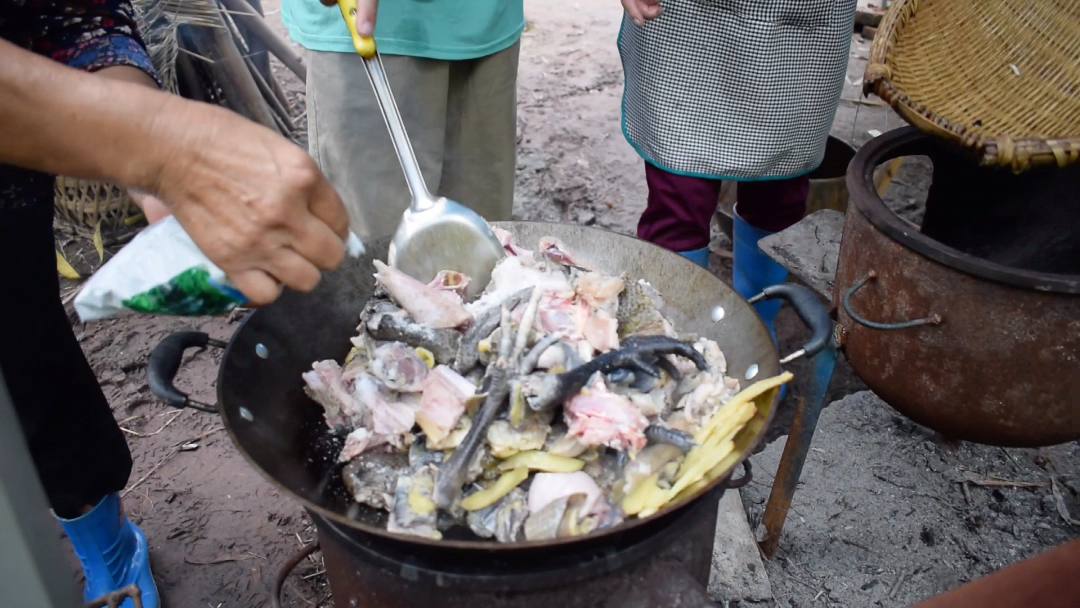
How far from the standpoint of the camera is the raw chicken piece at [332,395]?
1796mm

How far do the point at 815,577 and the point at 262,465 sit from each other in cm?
210

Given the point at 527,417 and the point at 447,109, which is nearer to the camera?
the point at 527,417

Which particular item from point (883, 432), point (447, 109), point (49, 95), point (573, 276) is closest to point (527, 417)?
point (573, 276)

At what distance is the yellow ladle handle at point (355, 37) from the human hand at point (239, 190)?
90cm

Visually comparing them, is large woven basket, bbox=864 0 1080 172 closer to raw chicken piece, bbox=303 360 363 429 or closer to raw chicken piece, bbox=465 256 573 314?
raw chicken piece, bbox=465 256 573 314

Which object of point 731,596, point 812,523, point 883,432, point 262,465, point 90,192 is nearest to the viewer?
point 262,465

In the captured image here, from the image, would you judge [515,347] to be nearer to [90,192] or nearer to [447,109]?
[447,109]

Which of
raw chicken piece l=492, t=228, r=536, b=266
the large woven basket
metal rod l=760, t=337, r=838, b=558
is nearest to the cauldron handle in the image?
metal rod l=760, t=337, r=838, b=558

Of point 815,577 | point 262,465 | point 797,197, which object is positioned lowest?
point 815,577

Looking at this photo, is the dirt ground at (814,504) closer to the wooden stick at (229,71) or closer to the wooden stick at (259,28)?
the wooden stick at (229,71)

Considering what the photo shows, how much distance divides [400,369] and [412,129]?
152cm

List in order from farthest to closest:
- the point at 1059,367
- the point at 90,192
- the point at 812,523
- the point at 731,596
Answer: the point at 90,192, the point at 812,523, the point at 731,596, the point at 1059,367

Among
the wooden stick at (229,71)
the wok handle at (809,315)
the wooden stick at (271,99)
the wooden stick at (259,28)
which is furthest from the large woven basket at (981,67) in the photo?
the wooden stick at (271,99)

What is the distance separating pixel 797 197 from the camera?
3.32 metres
